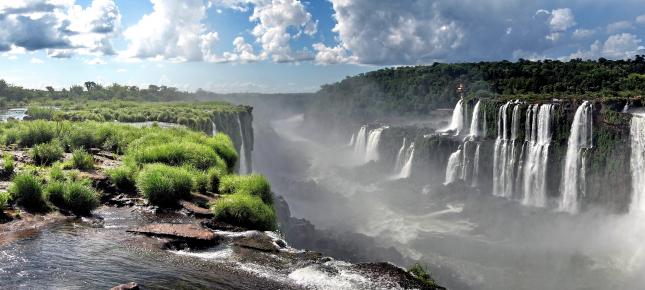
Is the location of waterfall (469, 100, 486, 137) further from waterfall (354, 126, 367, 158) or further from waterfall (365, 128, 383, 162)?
waterfall (354, 126, 367, 158)

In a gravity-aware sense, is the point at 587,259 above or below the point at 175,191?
below

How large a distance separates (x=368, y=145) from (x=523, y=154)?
31552 mm

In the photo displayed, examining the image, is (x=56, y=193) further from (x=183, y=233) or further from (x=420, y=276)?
(x=420, y=276)

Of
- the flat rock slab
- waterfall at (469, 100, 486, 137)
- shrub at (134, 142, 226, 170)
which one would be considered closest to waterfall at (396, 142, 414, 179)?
waterfall at (469, 100, 486, 137)

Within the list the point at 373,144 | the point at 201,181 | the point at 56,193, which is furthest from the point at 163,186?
the point at 373,144

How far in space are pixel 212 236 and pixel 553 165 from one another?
42.8 metres

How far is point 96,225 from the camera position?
33.8ft

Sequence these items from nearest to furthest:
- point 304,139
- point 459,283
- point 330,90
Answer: point 459,283
point 304,139
point 330,90

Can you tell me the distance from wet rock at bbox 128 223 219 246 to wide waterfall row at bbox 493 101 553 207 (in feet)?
139

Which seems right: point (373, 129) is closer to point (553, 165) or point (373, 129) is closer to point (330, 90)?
point (553, 165)

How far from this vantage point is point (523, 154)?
156 feet

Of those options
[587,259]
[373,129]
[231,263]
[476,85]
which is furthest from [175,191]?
[476,85]

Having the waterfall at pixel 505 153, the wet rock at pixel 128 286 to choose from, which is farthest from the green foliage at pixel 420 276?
the waterfall at pixel 505 153

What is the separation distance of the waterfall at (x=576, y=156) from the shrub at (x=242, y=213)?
1560 inches
